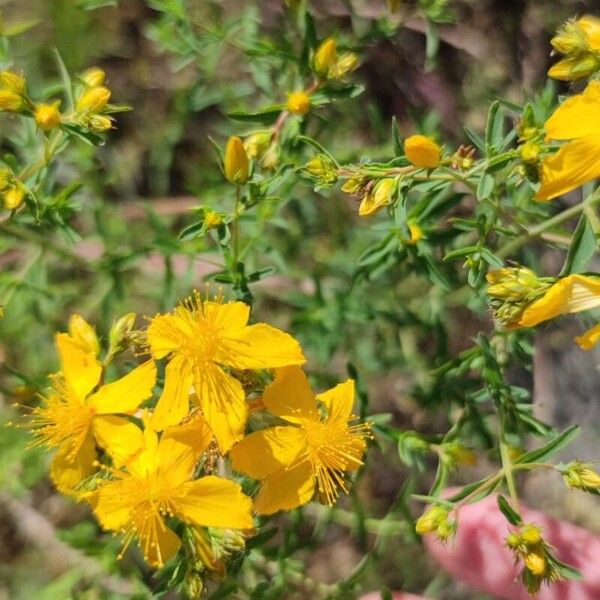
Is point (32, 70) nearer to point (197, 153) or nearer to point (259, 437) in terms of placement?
point (197, 153)

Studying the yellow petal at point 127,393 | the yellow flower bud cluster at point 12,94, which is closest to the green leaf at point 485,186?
the yellow petal at point 127,393

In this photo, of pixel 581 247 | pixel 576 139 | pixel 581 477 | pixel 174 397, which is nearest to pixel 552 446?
pixel 581 477

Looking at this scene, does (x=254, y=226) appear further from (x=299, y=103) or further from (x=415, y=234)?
(x=415, y=234)

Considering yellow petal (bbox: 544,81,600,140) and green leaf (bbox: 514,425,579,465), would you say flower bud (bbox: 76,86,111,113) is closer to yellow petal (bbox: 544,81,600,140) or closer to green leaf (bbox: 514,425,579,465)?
yellow petal (bbox: 544,81,600,140)

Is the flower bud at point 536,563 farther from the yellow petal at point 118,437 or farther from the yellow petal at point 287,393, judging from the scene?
the yellow petal at point 118,437

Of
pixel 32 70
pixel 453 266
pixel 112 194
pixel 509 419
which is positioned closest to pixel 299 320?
pixel 453 266

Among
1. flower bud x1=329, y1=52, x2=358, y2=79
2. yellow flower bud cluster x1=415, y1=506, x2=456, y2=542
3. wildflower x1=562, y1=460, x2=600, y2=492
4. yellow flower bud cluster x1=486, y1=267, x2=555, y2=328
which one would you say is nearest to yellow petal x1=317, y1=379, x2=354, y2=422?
yellow flower bud cluster x1=415, y1=506, x2=456, y2=542
